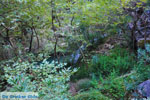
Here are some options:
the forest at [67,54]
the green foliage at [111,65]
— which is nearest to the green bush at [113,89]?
the forest at [67,54]

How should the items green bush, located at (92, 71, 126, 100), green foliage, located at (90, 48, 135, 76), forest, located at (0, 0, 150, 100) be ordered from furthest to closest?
green foliage, located at (90, 48, 135, 76) → green bush, located at (92, 71, 126, 100) → forest, located at (0, 0, 150, 100)

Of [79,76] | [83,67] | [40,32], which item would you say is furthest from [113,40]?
[40,32]

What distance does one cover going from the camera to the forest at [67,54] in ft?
5.12

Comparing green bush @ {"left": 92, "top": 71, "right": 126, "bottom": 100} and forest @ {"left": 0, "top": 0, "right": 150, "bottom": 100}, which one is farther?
green bush @ {"left": 92, "top": 71, "right": 126, "bottom": 100}

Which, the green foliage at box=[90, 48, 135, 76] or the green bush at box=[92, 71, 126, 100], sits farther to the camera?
the green foliage at box=[90, 48, 135, 76]

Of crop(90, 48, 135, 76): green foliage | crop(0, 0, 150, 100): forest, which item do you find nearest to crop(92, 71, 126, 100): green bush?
crop(0, 0, 150, 100): forest

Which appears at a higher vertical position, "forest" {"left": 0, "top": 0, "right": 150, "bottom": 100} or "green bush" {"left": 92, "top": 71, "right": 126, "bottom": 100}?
"forest" {"left": 0, "top": 0, "right": 150, "bottom": 100}

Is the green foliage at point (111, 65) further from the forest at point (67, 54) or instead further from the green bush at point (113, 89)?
the green bush at point (113, 89)

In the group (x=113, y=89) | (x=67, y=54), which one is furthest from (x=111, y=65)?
(x=67, y=54)

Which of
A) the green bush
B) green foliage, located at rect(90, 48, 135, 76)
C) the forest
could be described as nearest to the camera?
the forest

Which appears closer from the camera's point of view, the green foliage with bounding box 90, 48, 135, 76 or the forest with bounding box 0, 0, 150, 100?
the forest with bounding box 0, 0, 150, 100

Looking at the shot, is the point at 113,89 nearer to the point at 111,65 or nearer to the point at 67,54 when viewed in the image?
the point at 111,65

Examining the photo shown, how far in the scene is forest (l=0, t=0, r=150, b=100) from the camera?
1560 mm

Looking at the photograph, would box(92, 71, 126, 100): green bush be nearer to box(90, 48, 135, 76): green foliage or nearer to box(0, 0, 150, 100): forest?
box(0, 0, 150, 100): forest
